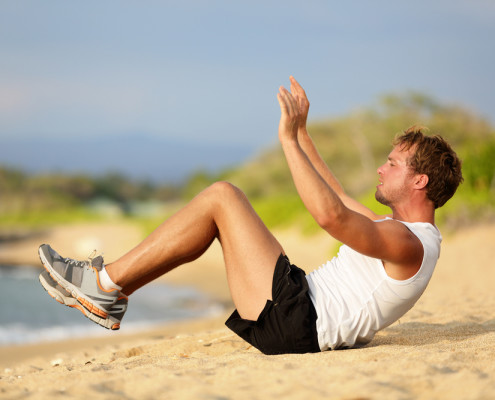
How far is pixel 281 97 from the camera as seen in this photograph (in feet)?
8.99

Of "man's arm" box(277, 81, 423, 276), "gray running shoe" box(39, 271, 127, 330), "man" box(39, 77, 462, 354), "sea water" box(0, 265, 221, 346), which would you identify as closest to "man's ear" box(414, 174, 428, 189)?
"man" box(39, 77, 462, 354)

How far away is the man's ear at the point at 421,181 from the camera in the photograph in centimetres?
290

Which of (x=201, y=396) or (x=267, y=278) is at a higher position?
(x=267, y=278)

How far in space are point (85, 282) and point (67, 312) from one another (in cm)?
598

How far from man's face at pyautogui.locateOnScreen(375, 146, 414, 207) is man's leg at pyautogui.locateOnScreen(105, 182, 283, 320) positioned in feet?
1.96

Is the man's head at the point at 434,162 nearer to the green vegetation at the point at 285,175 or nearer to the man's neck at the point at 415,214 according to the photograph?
the man's neck at the point at 415,214

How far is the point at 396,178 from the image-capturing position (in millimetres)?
2959

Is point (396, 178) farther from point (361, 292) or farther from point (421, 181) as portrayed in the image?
point (361, 292)

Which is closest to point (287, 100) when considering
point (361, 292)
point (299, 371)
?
point (361, 292)

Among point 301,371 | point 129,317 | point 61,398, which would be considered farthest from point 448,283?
point 61,398

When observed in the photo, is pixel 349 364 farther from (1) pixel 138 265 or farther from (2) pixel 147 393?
(1) pixel 138 265

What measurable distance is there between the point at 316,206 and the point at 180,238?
0.85 metres

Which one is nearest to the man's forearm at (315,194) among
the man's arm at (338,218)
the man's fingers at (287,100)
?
the man's arm at (338,218)

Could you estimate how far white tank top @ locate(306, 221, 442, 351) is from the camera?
286cm
